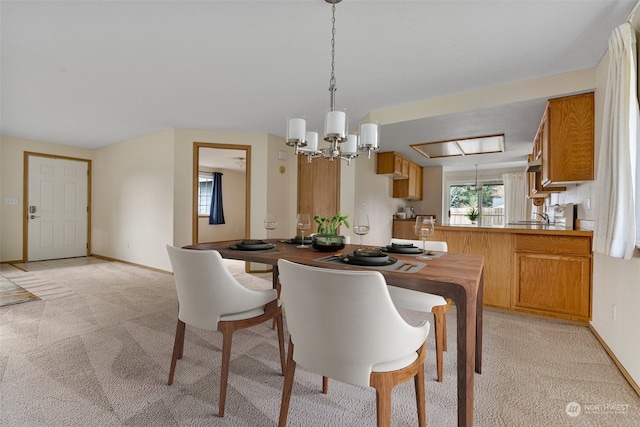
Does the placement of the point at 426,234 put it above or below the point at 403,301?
above

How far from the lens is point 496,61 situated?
245 cm

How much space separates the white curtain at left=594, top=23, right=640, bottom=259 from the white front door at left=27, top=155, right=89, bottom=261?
7.72 metres

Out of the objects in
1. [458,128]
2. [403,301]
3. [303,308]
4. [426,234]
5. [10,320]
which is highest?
[458,128]

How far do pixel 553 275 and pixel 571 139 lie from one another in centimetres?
124

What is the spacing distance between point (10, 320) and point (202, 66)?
2.79 meters

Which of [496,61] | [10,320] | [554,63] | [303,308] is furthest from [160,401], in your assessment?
[554,63]

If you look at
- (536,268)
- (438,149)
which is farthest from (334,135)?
(438,149)

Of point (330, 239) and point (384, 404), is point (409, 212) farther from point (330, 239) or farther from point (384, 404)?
point (384, 404)

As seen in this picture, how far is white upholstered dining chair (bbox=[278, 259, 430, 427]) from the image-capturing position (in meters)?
1.01

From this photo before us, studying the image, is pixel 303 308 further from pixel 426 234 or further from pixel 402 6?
pixel 402 6

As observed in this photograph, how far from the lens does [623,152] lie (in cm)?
175

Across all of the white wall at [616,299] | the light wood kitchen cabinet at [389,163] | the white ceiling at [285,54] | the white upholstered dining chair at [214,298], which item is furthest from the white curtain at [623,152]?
the light wood kitchen cabinet at [389,163]

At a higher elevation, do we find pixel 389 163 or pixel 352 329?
pixel 389 163

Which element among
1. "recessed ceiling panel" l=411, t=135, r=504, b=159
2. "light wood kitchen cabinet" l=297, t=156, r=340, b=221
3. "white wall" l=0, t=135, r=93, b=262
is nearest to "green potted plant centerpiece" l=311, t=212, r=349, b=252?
"light wood kitchen cabinet" l=297, t=156, r=340, b=221
